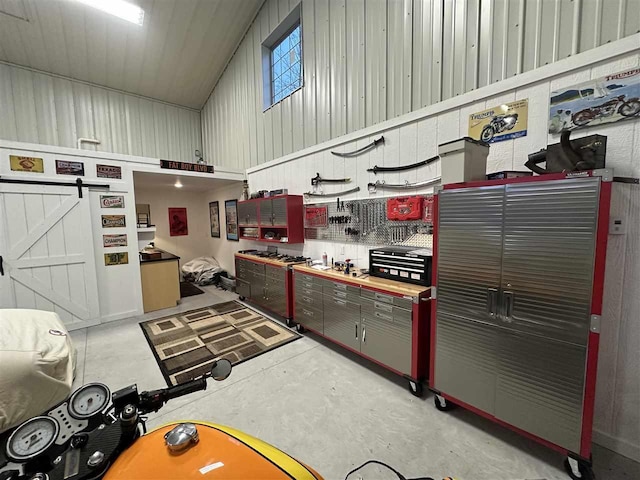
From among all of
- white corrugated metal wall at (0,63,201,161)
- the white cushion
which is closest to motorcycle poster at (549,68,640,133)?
the white cushion

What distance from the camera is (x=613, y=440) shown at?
177cm

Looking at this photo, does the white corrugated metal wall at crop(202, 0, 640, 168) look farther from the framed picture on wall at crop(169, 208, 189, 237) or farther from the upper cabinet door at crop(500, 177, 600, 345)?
the framed picture on wall at crop(169, 208, 189, 237)

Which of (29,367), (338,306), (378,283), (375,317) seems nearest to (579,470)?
(375,317)

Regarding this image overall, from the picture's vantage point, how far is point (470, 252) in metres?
1.88

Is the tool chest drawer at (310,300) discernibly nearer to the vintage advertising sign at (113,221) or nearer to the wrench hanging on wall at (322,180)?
the wrench hanging on wall at (322,180)

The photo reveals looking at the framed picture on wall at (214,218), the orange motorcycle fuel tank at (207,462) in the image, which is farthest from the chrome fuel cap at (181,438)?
the framed picture on wall at (214,218)

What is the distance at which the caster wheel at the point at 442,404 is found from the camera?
2099 mm

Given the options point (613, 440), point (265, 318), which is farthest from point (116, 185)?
point (613, 440)

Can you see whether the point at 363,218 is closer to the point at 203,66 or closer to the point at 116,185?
the point at 116,185

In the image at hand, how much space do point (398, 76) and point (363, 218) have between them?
1625mm

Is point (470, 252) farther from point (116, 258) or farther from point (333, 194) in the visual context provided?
point (116, 258)

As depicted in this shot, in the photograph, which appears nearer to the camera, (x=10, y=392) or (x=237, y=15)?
(x=10, y=392)

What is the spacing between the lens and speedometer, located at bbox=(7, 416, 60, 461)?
70 cm

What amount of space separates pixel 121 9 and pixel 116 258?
3935 millimetres
